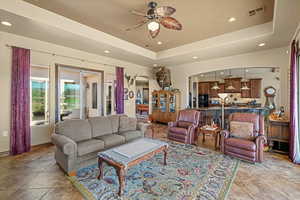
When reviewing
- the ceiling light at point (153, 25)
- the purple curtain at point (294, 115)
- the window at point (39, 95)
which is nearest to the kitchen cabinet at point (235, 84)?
the purple curtain at point (294, 115)

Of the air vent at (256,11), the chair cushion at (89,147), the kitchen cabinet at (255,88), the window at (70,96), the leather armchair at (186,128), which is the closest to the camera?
the chair cushion at (89,147)

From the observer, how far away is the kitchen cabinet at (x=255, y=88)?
29.4 feet

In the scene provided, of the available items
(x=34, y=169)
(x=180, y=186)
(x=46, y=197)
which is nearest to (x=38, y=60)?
(x=34, y=169)

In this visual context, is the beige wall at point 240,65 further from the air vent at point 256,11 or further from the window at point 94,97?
the window at point 94,97

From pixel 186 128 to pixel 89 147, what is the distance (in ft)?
9.37

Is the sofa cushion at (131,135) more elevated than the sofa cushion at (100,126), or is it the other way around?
the sofa cushion at (100,126)

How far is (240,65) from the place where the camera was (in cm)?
510

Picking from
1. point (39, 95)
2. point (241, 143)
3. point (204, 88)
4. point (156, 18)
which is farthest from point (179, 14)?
point (204, 88)

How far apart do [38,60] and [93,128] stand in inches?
105

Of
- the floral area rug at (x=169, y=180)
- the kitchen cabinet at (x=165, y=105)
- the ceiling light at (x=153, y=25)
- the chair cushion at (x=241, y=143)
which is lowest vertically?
the floral area rug at (x=169, y=180)

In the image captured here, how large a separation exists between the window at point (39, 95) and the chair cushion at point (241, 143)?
519 cm

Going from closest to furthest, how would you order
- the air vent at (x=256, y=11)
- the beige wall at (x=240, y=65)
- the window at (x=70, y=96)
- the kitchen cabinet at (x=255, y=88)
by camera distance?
the air vent at (x=256, y=11)
the beige wall at (x=240, y=65)
the window at (x=70, y=96)
the kitchen cabinet at (x=255, y=88)

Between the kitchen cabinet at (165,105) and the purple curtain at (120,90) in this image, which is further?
the kitchen cabinet at (165,105)

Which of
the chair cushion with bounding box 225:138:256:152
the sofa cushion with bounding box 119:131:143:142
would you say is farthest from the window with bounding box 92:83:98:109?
the chair cushion with bounding box 225:138:256:152
